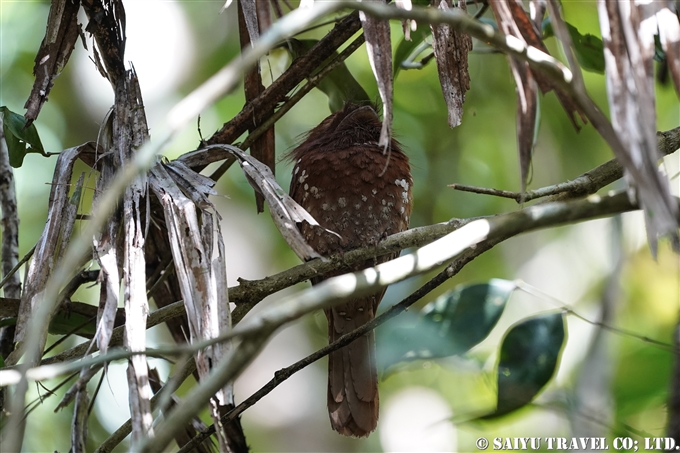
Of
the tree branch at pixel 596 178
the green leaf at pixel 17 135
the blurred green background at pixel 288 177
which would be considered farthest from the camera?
the blurred green background at pixel 288 177

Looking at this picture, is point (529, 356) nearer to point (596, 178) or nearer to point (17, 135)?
point (596, 178)

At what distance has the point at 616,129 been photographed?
3.90ft

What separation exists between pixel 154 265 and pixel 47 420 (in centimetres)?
380

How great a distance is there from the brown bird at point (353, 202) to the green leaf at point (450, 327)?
1.62 ft

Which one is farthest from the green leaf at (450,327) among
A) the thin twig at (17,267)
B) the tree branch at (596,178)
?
the thin twig at (17,267)

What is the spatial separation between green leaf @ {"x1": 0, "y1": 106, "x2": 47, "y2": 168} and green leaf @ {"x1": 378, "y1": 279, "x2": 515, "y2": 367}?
142cm

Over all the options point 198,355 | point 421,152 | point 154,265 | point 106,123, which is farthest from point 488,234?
point 421,152

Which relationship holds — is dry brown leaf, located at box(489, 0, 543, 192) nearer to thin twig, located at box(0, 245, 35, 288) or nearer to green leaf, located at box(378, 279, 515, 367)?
green leaf, located at box(378, 279, 515, 367)

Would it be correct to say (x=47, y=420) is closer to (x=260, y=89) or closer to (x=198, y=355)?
(x=260, y=89)

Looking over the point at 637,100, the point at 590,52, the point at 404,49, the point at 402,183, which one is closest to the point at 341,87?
the point at 404,49

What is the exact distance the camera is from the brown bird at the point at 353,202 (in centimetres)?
297

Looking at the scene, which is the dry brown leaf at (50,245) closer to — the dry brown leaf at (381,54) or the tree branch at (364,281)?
the tree branch at (364,281)

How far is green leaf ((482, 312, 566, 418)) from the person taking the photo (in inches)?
89.7

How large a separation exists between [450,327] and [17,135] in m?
1.69
